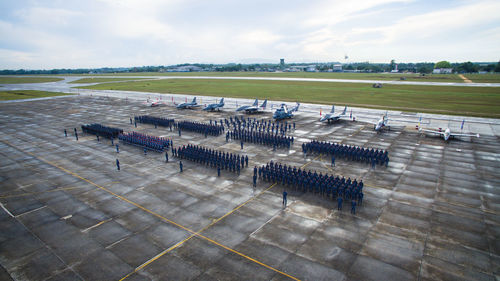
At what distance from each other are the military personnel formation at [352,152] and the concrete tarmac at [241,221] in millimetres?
830

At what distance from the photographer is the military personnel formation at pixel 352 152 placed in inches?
919

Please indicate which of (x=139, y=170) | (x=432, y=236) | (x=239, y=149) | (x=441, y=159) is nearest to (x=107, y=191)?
(x=139, y=170)

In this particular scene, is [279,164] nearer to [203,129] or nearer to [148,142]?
[148,142]

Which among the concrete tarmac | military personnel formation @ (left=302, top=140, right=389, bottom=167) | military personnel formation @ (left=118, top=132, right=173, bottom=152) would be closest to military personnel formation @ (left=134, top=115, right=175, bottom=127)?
military personnel formation @ (left=118, top=132, right=173, bottom=152)

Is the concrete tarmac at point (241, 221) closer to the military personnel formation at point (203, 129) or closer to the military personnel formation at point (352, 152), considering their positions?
the military personnel formation at point (352, 152)

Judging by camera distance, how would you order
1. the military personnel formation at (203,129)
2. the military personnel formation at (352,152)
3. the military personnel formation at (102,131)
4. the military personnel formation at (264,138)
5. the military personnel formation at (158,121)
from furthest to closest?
1. the military personnel formation at (158,121)
2. the military personnel formation at (203,129)
3. the military personnel formation at (102,131)
4. the military personnel formation at (264,138)
5. the military personnel formation at (352,152)

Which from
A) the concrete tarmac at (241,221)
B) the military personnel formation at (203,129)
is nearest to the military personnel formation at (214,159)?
the concrete tarmac at (241,221)

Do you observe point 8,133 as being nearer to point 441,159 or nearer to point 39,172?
point 39,172

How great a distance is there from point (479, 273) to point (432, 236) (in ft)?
8.49

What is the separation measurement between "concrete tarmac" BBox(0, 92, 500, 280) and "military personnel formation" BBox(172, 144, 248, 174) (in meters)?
0.73

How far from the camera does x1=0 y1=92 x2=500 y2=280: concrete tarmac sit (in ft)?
37.8

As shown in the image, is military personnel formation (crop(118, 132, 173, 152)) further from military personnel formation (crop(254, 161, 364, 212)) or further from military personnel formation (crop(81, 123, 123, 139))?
military personnel formation (crop(254, 161, 364, 212))

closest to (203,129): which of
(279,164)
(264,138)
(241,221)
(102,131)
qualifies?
(264,138)

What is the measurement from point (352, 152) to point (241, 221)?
14.4 meters
